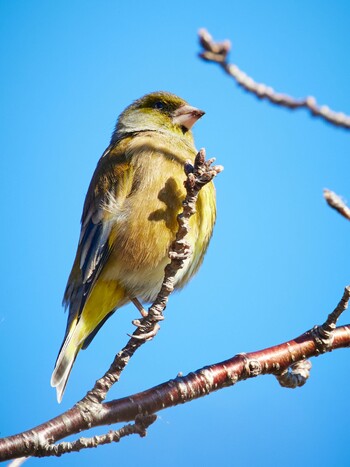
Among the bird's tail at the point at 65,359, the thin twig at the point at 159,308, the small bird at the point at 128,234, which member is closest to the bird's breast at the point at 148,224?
the small bird at the point at 128,234

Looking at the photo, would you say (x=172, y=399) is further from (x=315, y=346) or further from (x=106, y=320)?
(x=106, y=320)

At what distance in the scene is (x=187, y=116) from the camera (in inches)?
210

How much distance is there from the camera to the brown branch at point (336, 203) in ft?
5.50

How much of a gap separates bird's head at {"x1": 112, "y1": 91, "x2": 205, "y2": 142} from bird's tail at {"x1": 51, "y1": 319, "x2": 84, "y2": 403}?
179cm

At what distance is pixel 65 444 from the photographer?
9.57ft

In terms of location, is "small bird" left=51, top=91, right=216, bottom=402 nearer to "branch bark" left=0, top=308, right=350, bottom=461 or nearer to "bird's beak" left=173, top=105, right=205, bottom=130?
"bird's beak" left=173, top=105, right=205, bottom=130

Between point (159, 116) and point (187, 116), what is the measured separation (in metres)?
0.30

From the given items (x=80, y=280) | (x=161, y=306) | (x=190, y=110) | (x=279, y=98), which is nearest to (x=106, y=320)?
(x=80, y=280)

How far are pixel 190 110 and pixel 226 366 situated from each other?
2564 mm

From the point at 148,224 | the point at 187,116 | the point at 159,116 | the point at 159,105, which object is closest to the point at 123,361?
the point at 148,224

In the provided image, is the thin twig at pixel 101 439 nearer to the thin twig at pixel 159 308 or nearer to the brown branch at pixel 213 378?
the brown branch at pixel 213 378

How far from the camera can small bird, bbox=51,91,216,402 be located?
4336 millimetres

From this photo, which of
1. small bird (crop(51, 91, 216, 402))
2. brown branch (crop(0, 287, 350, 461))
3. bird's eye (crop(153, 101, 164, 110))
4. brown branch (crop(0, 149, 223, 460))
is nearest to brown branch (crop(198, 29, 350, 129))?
brown branch (crop(0, 149, 223, 460))

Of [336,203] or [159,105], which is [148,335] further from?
→ [159,105]
